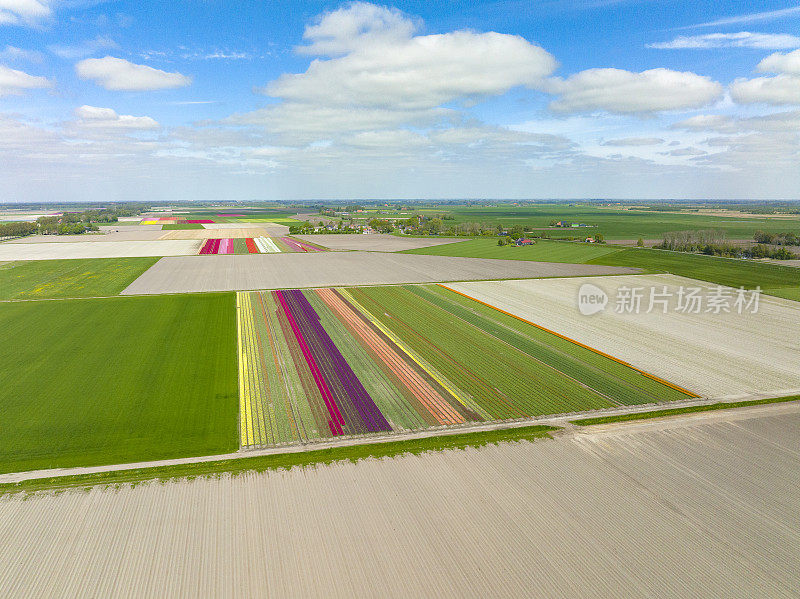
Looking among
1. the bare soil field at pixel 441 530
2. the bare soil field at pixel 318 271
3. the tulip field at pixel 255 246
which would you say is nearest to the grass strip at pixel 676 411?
the bare soil field at pixel 441 530

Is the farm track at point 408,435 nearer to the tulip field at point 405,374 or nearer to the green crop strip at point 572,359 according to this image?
the tulip field at point 405,374

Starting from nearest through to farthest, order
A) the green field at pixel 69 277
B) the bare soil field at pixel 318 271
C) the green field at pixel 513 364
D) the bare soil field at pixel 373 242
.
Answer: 1. the green field at pixel 513 364
2. the green field at pixel 69 277
3. the bare soil field at pixel 318 271
4. the bare soil field at pixel 373 242

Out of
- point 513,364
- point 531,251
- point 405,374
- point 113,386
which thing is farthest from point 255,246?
point 513,364

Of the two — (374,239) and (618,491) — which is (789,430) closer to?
(618,491)

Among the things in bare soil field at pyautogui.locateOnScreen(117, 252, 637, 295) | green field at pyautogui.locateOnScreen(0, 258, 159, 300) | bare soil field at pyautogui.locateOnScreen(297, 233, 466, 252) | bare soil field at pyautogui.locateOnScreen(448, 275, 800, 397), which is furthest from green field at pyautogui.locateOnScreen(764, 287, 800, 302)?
green field at pyautogui.locateOnScreen(0, 258, 159, 300)

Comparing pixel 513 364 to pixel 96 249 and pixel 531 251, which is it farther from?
pixel 96 249

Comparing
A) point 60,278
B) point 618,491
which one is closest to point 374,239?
point 60,278
